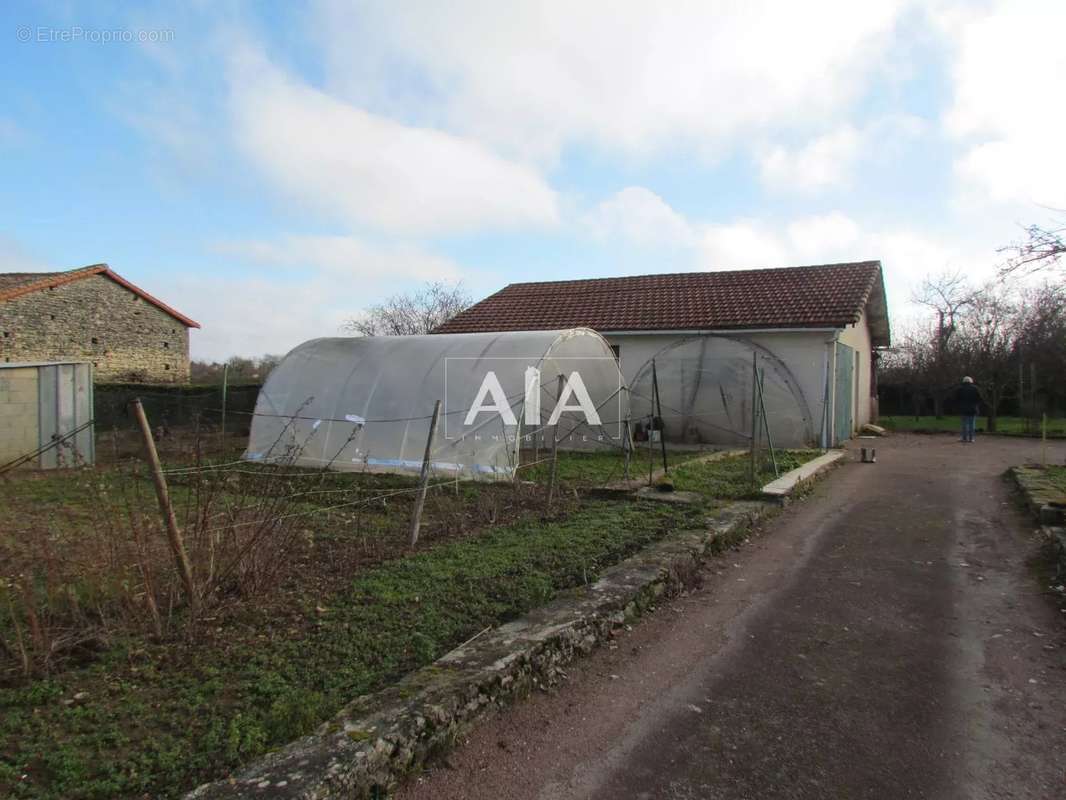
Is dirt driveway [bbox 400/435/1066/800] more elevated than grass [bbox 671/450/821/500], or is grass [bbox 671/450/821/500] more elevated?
grass [bbox 671/450/821/500]

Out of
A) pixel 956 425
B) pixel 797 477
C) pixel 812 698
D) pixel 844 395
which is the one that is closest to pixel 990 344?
pixel 956 425

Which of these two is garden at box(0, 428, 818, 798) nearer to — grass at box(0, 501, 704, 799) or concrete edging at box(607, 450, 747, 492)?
grass at box(0, 501, 704, 799)

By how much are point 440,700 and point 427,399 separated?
28.2ft

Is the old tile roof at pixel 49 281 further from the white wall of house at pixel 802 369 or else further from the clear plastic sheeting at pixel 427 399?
the white wall of house at pixel 802 369

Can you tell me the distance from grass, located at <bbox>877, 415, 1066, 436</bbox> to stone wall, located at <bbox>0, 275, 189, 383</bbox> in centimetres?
2845

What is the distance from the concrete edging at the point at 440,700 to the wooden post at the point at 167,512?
1644 millimetres

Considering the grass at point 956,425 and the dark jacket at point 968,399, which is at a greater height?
the dark jacket at point 968,399

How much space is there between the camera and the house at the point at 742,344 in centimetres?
1556

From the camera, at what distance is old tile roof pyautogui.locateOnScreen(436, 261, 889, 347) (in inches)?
645

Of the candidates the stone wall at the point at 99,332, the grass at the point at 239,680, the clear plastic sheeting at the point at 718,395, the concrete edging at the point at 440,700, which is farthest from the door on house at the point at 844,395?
the stone wall at the point at 99,332

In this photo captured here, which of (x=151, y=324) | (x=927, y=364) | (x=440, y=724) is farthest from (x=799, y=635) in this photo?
(x=151, y=324)

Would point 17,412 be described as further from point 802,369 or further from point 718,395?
point 802,369

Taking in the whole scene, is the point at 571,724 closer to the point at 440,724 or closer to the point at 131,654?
the point at 440,724

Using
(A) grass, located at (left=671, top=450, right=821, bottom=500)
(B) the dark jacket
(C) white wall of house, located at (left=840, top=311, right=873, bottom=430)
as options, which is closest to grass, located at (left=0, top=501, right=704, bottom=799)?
(A) grass, located at (left=671, top=450, right=821, bottom=500)
